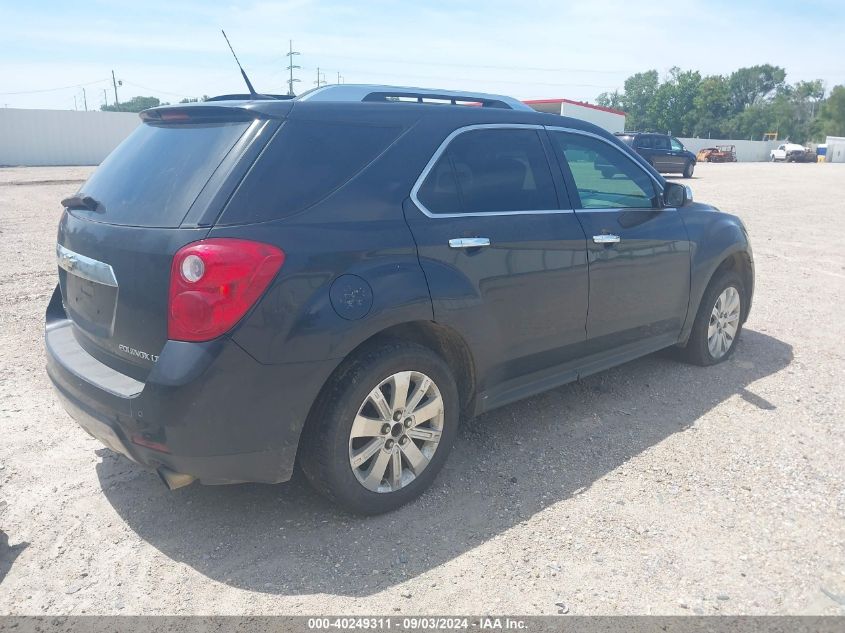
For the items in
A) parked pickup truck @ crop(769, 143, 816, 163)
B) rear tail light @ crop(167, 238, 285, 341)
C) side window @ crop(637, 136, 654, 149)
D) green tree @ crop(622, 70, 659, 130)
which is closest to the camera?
rear tail light @ crop(167, 238, 285, 341)

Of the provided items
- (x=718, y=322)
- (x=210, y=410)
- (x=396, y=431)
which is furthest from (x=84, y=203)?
(x=718, y=322)

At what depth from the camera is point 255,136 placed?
287 centimetres

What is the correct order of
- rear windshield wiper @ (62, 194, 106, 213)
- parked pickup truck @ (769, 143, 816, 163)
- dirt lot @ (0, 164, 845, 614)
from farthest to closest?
parked pickup truck @ (769, 143, 816, 163) < rear windshield wiper @ (62, 194, 106, 213) < dirt lot @ (0, 164, 845, 614)

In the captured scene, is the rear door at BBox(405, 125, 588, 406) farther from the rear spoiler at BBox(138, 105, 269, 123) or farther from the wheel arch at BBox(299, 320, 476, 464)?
the rear spoiler at BBox(138, 105, 269, 123)

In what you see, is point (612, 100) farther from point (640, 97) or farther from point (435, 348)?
point (435, 348)

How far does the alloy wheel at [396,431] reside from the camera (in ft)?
10.1

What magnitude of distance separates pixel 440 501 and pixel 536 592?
2.53 ft

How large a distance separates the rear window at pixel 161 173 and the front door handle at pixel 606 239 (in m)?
2.12

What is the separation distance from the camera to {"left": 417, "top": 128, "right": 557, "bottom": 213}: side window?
133 inches

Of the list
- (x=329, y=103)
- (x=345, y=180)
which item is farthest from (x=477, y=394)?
(x=329, y=103)

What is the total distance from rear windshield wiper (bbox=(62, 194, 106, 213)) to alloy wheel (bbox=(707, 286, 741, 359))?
13.7 ft

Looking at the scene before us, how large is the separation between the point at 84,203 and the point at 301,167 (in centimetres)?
116

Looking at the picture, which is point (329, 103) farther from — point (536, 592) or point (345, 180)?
point (536, 592)

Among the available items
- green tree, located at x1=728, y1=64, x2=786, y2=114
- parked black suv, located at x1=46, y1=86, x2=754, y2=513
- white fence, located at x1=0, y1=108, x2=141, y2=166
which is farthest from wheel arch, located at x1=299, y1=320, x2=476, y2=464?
green tree, located at x1=728, y1=64, x2=786, y2=114
